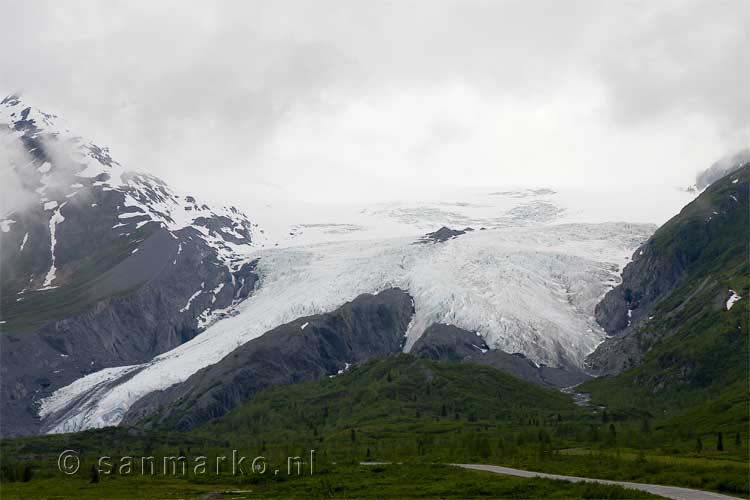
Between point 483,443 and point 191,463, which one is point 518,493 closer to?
point 483,443

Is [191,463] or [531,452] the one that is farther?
[191,463]

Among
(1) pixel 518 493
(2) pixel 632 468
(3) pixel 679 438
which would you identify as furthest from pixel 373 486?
(3) pixel 679 438

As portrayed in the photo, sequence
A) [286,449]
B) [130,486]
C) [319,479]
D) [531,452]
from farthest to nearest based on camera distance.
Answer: [286,449] < [531,452] < [130,486] < [319,479]

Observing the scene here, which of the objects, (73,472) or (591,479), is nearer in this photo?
(591,479)

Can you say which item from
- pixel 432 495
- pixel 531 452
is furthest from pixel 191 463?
pixel 432 495

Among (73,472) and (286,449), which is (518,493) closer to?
(73,472)

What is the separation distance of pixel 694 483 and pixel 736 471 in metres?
8.81

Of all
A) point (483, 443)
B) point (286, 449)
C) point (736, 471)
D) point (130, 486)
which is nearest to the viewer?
point (736, 471)

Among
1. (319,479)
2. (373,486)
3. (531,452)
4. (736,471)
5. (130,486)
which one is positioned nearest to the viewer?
(736,471)

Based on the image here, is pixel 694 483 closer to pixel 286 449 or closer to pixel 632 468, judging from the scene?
pixel 632 468

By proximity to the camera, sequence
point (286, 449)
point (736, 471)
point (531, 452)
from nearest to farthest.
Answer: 1. point (736, 471)
2. point (531, 452)
3. point (286, 449)

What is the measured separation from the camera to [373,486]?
9012 centimetres

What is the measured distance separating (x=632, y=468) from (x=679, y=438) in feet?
315

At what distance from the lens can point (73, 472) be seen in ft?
474
